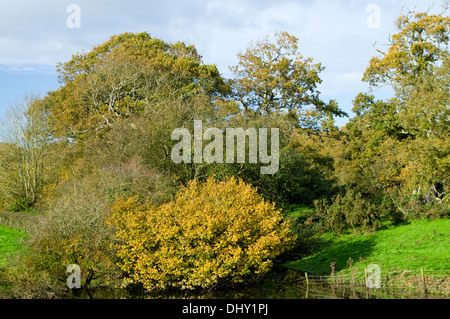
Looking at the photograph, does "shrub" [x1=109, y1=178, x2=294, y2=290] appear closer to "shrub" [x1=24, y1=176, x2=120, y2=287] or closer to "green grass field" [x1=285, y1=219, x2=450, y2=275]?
"shrub" [x1=24, y1=176, x2=120, y2=287]

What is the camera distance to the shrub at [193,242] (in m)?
18.3

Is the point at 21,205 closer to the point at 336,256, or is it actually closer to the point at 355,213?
the point at 336,256

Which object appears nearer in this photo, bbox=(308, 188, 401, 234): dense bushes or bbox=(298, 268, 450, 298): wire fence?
bbox=(298, 268, 450, 298): wire fence

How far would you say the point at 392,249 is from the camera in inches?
907

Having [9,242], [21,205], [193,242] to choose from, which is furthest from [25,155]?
Answer: [193,242]

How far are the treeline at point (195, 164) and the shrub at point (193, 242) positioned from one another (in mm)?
72

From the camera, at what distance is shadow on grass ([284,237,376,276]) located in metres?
23.0

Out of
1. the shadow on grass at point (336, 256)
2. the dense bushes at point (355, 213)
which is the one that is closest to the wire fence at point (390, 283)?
the shadow on grass at point (336, 256)

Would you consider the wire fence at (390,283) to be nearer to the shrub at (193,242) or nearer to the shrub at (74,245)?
the shrub at (193,242)

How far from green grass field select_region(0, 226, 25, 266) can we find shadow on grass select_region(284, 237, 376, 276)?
15381mm

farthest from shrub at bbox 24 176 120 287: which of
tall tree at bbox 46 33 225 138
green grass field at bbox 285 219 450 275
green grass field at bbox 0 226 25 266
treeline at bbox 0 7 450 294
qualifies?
tall tree at bbox 46 33 225 138

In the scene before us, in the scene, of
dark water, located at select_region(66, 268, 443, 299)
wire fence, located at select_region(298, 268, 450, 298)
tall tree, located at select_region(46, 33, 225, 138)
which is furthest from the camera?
tall tree, located at select_region(46, 33, 225, 138)

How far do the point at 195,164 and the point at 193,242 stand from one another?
1069cm

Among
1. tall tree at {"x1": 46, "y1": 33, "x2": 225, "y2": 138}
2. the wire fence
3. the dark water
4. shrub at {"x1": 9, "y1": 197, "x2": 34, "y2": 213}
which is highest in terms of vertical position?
tall tree at {"x1": 46, "y1": 33, "x2": 225, "y2": 138}
